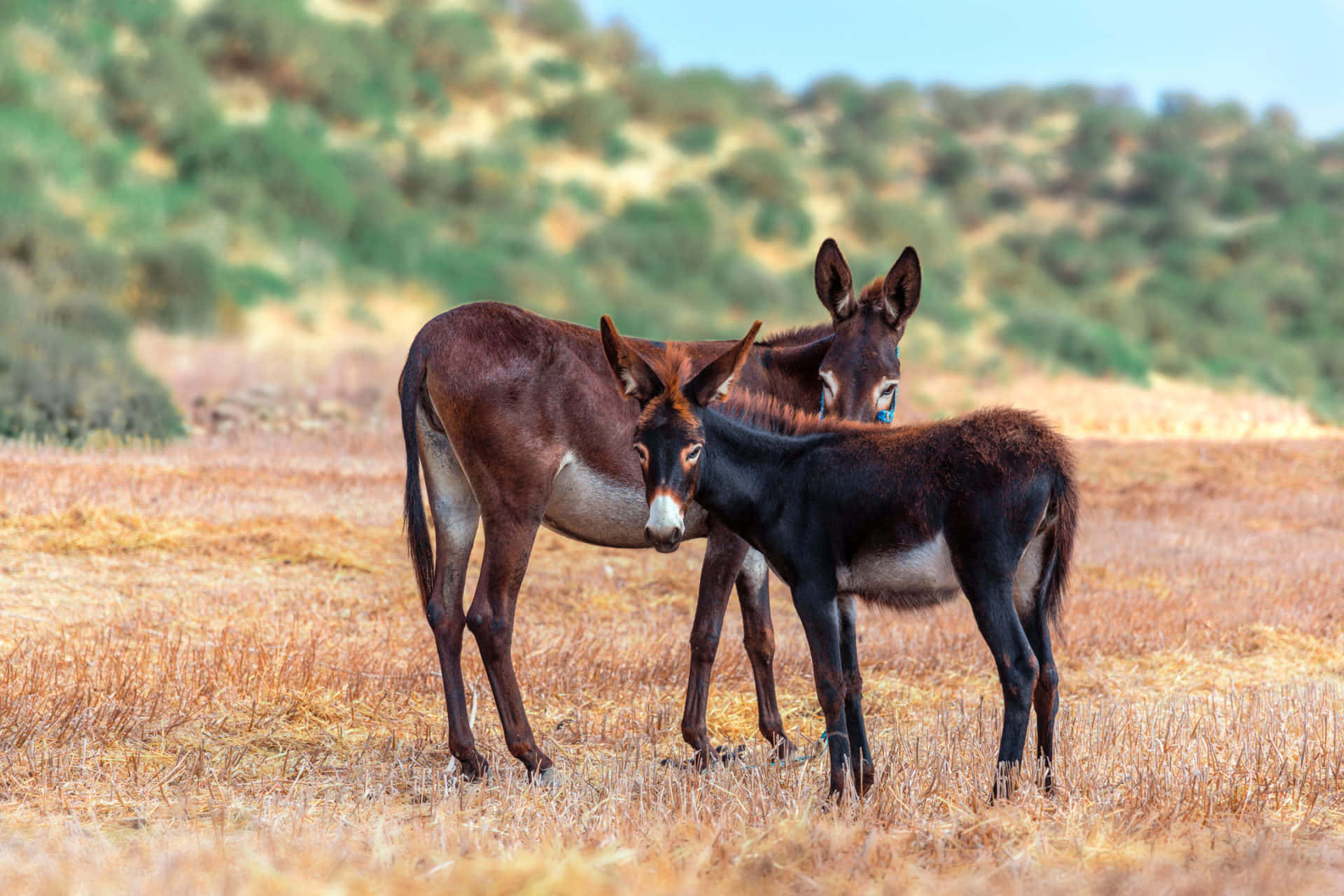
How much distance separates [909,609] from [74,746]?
429cm

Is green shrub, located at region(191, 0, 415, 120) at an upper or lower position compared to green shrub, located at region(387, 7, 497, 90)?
lower

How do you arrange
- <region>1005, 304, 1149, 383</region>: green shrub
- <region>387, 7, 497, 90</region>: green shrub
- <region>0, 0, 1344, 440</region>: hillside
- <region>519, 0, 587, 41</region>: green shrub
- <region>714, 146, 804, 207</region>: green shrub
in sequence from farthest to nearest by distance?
<region>519, 0, 587, 41</region>: green shrub
<region>387, 7, 497, 90</region>: green shrub
<region>714, 146, 804, 207</region>: green shrub
<region>1005, 304, 1149, 383</region>: green shrub
<region>0, 0, 1344, 440</region>: hillside

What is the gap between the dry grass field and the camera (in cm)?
417

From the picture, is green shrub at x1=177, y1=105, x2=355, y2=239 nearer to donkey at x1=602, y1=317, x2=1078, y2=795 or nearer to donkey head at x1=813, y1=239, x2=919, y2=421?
donkey head at x1=813, y1=239, x2=919, y2=421

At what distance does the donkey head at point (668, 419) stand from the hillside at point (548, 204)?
49.0ft

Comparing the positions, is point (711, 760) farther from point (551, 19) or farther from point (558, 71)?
point (551, 19)

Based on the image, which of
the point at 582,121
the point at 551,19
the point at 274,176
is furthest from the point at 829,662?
the point at 551,19

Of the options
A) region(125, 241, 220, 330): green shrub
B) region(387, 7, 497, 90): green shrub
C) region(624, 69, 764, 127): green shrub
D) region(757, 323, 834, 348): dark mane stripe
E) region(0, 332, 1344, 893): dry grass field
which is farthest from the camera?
region(624, 69, 764, 127): green shrub

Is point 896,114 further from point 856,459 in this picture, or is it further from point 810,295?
point 856,459

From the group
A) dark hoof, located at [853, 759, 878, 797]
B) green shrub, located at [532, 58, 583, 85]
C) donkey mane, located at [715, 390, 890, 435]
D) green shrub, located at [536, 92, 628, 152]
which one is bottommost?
dark hoof, located at [853, 759, 878, 797]

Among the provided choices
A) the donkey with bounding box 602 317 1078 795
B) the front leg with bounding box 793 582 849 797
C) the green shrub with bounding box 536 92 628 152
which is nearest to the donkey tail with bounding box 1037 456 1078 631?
the donkey with bounding box 602 317 1078 795

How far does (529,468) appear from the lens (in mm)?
5922

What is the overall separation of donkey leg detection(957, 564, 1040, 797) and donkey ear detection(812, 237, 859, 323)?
228cm

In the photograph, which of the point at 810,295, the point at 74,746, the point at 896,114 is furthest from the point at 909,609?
the point at 896,114
